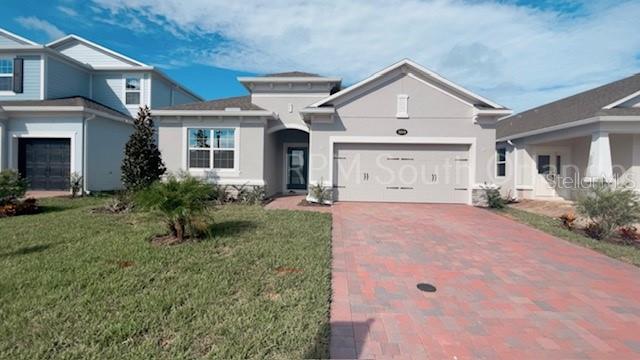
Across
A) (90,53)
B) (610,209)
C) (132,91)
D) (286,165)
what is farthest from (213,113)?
(610,209)

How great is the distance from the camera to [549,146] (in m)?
15.4

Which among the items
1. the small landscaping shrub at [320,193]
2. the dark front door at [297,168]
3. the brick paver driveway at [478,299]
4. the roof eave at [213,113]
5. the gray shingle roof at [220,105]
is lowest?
the brick paver driveway at [478,299]

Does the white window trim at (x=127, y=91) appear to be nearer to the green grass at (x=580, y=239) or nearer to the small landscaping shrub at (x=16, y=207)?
the small landscaping shrub at (x=16, y=207)

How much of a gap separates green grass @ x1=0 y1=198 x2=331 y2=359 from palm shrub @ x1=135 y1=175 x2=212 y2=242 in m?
0.48

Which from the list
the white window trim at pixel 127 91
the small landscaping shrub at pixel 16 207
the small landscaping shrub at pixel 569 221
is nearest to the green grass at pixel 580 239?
the small landscaping shrub at pixel 569 221

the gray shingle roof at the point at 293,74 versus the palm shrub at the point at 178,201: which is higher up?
the gray shingle roof at the point at 293,74

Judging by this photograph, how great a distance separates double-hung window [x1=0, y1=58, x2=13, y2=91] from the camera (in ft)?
48.4

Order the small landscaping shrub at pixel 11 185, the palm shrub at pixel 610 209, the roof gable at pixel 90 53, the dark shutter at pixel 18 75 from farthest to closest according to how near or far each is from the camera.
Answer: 1. the roof gable at pixel 90 53
2. the dark shutter at pixel 18 75
3. the small landscaping shrub at pixel 11 185
4. the palm shrub at pixel 610 209

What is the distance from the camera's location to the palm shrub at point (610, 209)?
7.67 meters

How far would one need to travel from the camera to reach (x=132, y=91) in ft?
59.2

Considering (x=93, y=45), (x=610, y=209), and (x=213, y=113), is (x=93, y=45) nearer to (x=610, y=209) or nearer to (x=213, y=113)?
(x=213, y=113)

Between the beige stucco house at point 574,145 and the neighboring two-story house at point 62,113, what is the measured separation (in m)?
19.1

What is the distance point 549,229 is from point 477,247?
3.52 meters

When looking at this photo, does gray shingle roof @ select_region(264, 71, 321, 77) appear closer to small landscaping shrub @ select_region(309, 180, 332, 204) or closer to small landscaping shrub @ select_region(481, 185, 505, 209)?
small landscaping shrub @ select_region(309, 180, 332, 204)
